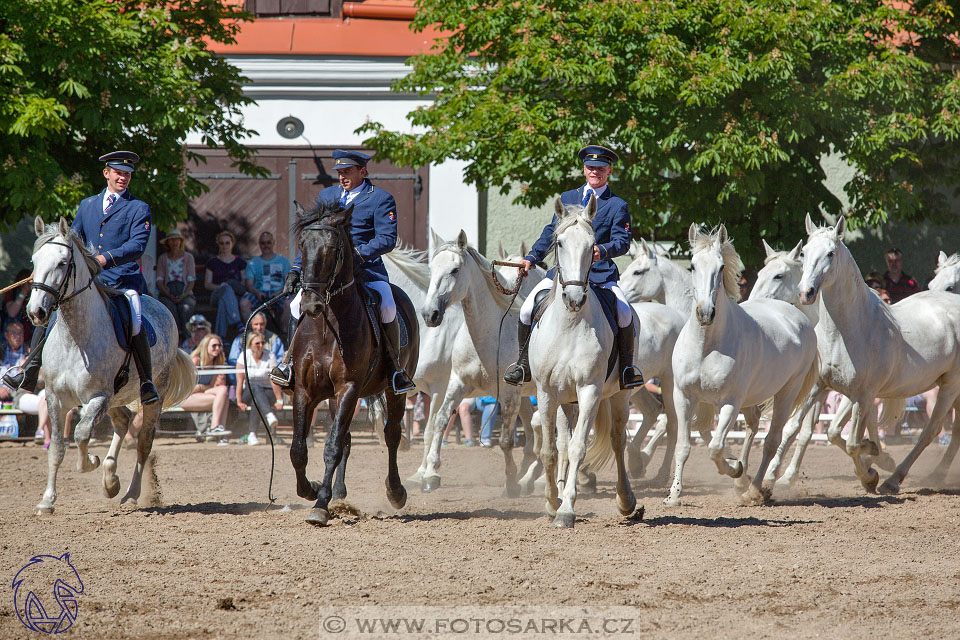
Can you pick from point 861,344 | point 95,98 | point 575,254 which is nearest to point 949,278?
point 861,344

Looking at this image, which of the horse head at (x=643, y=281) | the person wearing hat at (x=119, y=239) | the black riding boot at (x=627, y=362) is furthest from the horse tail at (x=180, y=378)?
the horse head at (x=643, y=281)

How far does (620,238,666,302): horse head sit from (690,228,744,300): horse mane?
8.71 ft

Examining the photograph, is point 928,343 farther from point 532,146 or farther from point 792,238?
point 532,146

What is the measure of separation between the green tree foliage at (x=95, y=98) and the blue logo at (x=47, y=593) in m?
8.13

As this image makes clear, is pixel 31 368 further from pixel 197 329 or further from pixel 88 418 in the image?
pixel 197 329

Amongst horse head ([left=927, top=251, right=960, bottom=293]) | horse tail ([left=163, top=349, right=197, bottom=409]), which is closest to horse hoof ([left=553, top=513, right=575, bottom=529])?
horse tail ([left=163, top=349, right=197, bottom=409])

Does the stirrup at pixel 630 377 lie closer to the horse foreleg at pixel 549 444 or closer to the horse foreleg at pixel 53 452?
the horse foreleg at pixel 549 444

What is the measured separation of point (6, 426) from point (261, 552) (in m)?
8.94

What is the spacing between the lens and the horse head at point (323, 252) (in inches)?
294

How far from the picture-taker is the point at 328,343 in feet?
25.8

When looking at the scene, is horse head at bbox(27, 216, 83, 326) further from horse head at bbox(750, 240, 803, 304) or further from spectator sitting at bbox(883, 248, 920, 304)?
spectator sitting at bbox(883, 248, 920, 304)

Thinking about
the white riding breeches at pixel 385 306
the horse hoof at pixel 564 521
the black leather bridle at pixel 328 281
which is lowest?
the horse hoof at pixel 564 521

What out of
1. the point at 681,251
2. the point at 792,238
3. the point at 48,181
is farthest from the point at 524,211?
the point at 48,181

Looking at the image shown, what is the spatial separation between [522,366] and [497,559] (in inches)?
81.8
